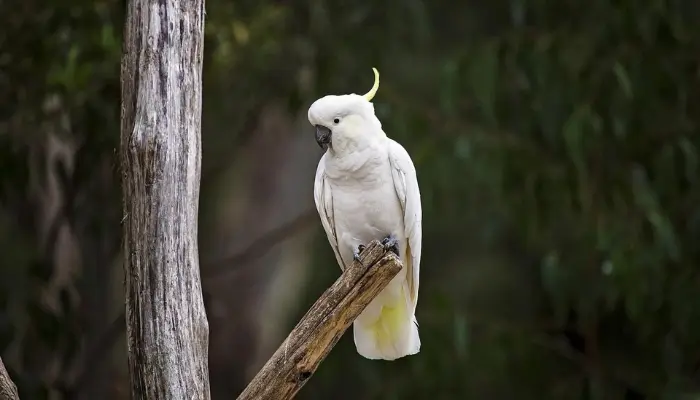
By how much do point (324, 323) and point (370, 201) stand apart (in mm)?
310

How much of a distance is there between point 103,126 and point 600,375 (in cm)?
170

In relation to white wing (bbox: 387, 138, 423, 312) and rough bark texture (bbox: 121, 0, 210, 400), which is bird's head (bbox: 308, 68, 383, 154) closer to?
white wing (bbox: 387, 138, 423, 312)

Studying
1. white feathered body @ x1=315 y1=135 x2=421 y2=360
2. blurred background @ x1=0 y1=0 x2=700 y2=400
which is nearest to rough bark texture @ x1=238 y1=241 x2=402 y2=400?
white feathered body @ x1=315 y1=135 x2=421 y2=360

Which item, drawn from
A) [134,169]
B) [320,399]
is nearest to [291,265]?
[320,399]

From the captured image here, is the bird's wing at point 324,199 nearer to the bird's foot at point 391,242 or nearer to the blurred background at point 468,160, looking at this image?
the bird's foot at point 391,242

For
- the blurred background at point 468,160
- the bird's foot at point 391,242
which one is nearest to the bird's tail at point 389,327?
the bird's foot at point 391,242

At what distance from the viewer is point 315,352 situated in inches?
63.6

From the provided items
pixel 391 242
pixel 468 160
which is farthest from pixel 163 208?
pixel 468 160

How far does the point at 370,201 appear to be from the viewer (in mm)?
1817

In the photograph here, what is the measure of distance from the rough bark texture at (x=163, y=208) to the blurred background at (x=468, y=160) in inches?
44.3

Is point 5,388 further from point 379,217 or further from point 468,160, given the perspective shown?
point 468,160

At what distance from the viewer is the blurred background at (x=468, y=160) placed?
8.80 ft

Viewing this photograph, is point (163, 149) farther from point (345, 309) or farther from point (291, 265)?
point (291, 265)

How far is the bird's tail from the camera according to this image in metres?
1.90
